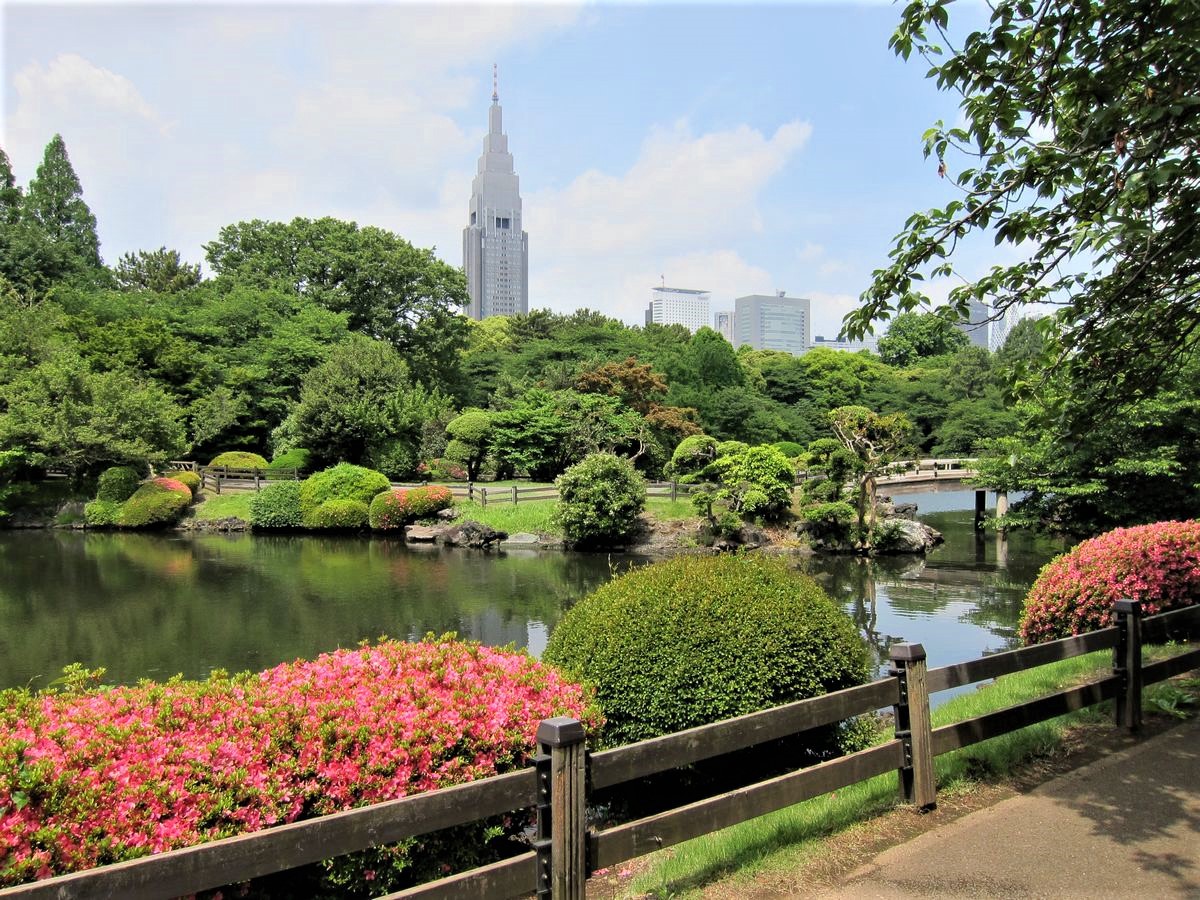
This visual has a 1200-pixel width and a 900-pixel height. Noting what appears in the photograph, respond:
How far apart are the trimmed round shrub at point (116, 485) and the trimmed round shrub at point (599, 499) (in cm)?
1652

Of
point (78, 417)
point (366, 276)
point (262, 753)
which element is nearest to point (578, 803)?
point (262, 753)

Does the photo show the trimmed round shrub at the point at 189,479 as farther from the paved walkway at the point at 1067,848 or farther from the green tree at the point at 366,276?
the paved walkway at the point at 1067,848

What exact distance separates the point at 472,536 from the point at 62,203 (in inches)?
1842

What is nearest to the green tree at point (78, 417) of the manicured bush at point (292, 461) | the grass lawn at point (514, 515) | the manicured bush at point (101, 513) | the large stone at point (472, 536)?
the manicured bush at point (101, 513)

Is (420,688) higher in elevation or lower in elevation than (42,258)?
lower

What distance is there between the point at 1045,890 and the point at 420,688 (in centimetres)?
292

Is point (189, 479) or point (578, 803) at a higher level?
point (189, 479)

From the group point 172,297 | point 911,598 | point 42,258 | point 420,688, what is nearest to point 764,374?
point 172,297

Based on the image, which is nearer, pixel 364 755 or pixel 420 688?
pixel 364 755

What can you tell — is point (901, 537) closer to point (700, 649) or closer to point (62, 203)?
point (700, 649)

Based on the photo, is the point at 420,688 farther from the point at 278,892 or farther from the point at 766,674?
the point at 766,674

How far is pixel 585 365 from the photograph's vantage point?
38906 mm

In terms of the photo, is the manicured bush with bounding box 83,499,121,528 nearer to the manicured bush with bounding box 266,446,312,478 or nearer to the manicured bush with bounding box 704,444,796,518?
the manicured bush with bounding box 266,446,312,478

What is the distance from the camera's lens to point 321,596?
55.9ft
